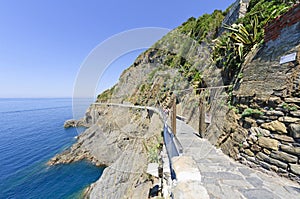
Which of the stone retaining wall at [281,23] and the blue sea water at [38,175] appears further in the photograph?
the blue sea water at [38,175]

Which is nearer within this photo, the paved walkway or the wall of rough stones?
the paved walkway

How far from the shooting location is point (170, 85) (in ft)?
43.3

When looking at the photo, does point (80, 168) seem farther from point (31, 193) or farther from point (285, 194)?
point (285, 194)

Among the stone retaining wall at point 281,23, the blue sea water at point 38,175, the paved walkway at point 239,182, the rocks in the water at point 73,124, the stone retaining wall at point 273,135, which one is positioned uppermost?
the stone retaining wall at point 281,23

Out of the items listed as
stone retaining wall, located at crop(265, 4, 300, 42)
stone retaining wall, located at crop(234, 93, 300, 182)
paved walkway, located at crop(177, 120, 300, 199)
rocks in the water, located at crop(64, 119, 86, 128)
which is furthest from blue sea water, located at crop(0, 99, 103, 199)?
stone retaining wall, located at crop(265, 4, 300, 42)

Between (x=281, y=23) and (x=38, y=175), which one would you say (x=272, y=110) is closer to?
(x=281, y=23)

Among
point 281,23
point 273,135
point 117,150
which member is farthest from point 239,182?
point 117,150

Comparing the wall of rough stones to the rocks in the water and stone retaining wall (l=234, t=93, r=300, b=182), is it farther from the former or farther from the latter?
the rocks in the water

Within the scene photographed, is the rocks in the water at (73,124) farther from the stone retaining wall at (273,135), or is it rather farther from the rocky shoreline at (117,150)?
the stone retaining wall at (273,135)

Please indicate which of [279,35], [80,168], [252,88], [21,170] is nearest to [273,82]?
[252,88]

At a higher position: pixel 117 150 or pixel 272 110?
pixel 272 110

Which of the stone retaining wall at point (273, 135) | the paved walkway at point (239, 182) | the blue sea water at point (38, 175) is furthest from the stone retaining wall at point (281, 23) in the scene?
the blue sea water at point (38, 175)

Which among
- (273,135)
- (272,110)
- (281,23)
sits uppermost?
(281,23)

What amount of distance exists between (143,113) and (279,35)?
14027mm
